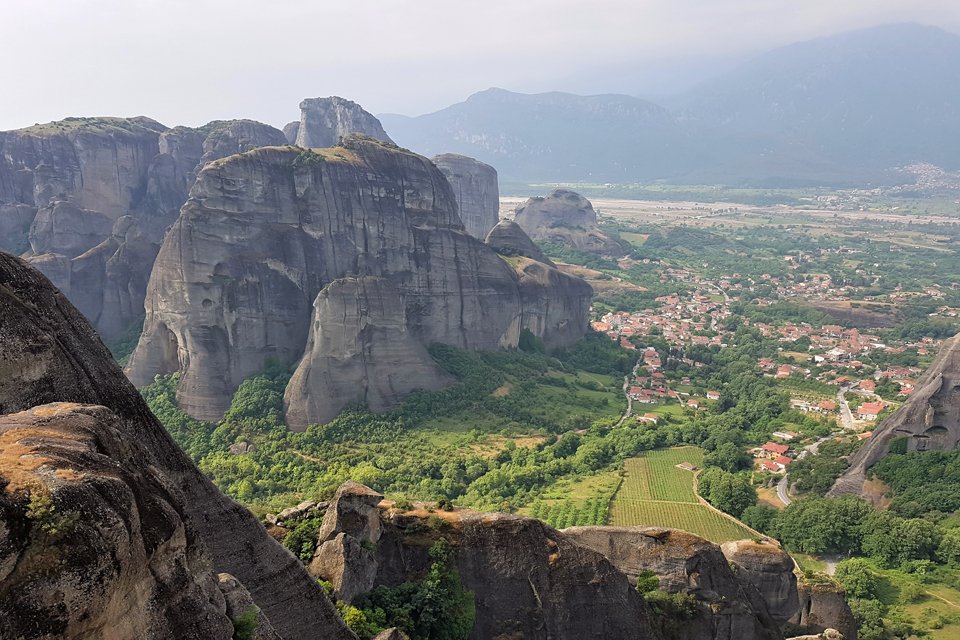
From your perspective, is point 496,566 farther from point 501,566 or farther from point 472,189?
point 472,189

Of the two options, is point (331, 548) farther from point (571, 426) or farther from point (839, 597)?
point (571, 426)

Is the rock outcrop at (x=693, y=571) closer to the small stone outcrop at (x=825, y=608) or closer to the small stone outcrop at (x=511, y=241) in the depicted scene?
the small stone outcrop at (x=825, y=608)

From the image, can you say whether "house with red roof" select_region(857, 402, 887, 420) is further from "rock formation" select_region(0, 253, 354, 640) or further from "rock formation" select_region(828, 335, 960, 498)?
"rock formation" select_region(0, 253, 354, 640)

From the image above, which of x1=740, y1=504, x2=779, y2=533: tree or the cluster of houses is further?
the cluster of houses

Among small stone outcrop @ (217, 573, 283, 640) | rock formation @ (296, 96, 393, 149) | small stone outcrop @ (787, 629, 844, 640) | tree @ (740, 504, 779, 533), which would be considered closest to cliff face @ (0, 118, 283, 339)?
rock formation @ (296, 96, 393, 149)

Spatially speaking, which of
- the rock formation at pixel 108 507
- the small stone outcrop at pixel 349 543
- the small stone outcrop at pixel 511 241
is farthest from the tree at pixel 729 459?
the rock formation at pixel 108 507
